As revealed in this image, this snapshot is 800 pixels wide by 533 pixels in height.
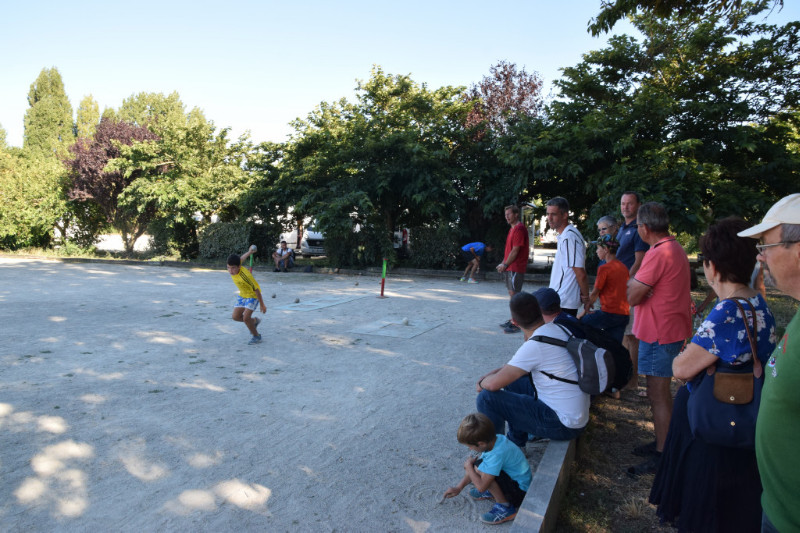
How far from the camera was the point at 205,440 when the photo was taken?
4113mm

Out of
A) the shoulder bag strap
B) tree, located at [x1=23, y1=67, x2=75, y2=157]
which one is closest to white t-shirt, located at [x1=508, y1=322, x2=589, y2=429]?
the shoulder bag strap

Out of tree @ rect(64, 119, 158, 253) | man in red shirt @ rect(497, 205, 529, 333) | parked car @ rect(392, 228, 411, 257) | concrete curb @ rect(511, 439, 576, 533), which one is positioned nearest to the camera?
concrete curb @ rect(511, 439, 576, 533)

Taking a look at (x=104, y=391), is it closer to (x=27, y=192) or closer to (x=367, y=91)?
(x=367, y=91)

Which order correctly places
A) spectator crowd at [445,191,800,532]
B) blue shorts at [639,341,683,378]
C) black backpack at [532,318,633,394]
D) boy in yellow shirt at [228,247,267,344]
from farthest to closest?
boy in yellow shirt at [228,247,267,344], blue shorts at [639,341,683,378], black backpack at [532,318,633,394], spectator crowd at [445,191,800,532]

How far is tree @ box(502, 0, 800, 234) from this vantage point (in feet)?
42.0

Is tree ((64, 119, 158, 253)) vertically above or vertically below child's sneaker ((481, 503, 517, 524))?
above

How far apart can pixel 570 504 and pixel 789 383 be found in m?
2.22

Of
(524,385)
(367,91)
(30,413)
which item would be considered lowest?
(30,413)

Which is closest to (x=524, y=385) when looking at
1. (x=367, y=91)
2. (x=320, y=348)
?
(x=320, y=348)

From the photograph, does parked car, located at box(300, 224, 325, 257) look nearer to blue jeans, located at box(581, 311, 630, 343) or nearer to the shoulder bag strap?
blue jeans, located at box(581, 311, 630, 343)

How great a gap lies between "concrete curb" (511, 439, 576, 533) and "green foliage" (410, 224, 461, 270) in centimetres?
1453

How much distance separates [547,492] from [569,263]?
3069 mm

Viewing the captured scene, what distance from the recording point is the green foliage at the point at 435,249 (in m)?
18.1

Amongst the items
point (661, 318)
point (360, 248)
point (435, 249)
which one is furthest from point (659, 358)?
point (360, 248)
